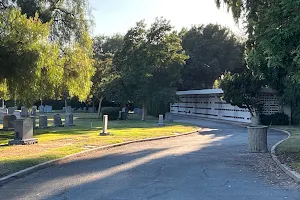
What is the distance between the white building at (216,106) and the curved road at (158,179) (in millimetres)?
21715

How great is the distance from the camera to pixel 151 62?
1419 inches

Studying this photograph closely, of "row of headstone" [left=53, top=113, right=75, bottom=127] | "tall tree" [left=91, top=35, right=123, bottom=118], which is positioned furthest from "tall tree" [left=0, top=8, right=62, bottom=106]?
"tall tree" [left=91, top=35, right=123, bottom=118]

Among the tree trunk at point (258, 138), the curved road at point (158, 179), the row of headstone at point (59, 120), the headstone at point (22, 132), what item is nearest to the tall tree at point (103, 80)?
the row of headstone at point (59, 120)

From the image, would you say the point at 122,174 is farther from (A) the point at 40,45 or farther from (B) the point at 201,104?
(B) the point at 201,104

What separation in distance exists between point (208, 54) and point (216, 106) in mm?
15196

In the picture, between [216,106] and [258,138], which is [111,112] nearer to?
[216,106]

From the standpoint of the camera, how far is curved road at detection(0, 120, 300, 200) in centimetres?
709

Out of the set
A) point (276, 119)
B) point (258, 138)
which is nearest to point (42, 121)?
point (258, 138)

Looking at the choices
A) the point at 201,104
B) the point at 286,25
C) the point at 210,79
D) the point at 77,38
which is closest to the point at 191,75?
the point at 210,79

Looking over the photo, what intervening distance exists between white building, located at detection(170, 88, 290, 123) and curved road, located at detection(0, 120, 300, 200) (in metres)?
21.7

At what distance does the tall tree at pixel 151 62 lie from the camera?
35781 millimetres

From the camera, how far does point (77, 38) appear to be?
795 inches

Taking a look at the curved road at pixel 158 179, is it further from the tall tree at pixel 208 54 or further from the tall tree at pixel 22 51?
the tall tree at pixel 208 54

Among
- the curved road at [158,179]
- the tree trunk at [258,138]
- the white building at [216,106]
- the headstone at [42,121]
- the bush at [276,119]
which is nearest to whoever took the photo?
the curved road at [158,179]
